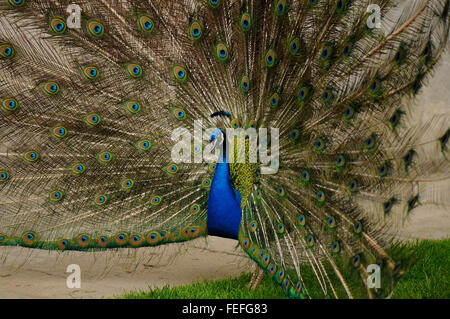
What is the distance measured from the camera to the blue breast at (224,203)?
10.1 ft

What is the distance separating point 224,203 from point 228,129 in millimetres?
515

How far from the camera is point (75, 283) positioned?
3729mm

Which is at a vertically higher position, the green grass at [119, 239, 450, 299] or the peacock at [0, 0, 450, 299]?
the peacock at [0, 0, 450, 299]

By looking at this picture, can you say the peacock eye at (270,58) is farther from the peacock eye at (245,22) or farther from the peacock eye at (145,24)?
the peacock eye at (145,24)

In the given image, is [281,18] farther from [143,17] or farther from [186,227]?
[186,227]

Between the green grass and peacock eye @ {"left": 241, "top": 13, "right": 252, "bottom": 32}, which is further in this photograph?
the green grass

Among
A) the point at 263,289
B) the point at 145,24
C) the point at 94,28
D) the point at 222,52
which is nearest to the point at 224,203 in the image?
the point at 263,289

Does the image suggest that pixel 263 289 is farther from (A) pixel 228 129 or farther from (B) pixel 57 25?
(B) pixel 57 25

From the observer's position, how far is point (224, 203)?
10.1 ft

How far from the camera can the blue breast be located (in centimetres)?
307

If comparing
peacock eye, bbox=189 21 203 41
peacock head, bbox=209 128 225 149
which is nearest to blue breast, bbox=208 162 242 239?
peacock head, bbox=209 128 225 149

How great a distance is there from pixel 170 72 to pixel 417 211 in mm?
6438

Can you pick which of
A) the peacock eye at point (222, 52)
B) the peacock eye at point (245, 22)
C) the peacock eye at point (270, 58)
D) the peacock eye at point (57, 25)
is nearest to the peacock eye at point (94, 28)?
the peacock eye at point (57, 25)

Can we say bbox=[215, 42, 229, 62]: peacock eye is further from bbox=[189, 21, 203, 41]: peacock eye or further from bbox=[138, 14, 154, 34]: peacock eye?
bbox=[138, 14, 154, 34]: peacock eye
